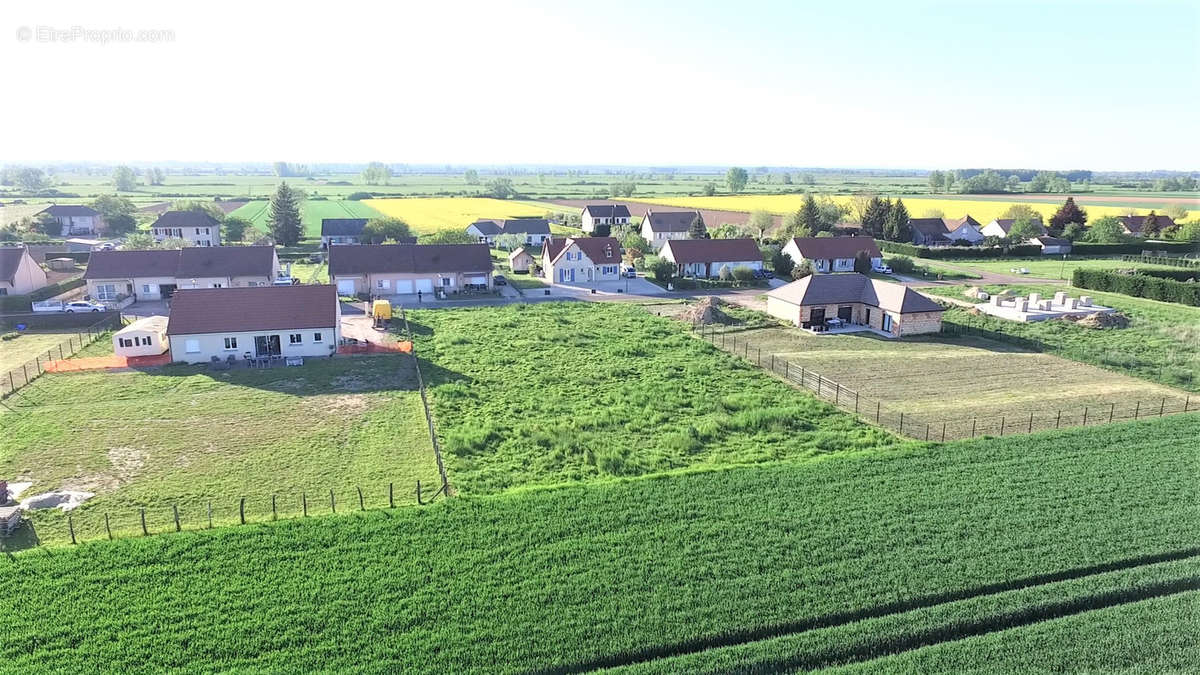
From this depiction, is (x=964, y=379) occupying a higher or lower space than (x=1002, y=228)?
lower

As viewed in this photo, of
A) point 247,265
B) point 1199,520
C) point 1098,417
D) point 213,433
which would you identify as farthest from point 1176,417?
point 247,265

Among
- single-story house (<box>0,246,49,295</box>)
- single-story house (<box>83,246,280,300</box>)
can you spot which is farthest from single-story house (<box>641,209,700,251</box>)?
single-story house (<box>0,246,49,295</box>)

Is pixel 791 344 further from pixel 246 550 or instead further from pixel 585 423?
pixel 246 550

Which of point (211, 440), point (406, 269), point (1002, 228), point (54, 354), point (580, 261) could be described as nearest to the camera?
point (211, 440)

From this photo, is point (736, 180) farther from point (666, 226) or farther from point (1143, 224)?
point (666, 226)

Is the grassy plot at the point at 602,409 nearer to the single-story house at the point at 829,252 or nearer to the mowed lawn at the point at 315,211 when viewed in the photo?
the single-story house at the point at 829,252

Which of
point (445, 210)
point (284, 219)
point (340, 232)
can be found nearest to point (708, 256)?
point (340, 232)

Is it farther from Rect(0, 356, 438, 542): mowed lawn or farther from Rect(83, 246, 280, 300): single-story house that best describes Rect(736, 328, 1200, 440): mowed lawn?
Rect(83, 246, 280, 300): single-story house
